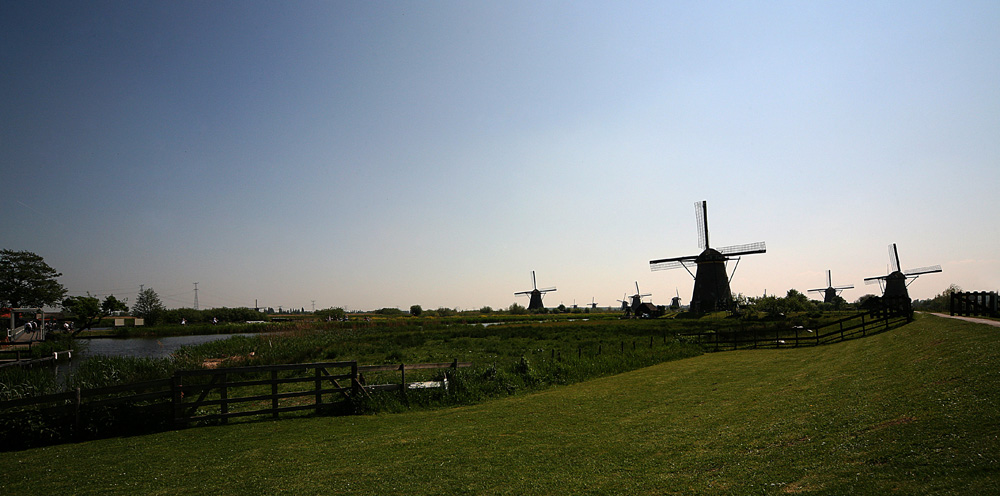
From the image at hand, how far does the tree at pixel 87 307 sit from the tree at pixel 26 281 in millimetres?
2942

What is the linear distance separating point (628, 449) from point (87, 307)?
284 feet

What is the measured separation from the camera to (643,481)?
7.72 meters

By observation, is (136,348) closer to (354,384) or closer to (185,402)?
(185,402)

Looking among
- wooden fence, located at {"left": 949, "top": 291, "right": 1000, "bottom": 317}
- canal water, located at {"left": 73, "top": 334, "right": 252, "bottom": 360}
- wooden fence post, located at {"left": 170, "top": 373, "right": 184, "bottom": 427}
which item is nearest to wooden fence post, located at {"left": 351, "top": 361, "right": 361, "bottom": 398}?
wooden fence post, located at {"left": 170, "top": 373, "right": 184, "bottom": 427}

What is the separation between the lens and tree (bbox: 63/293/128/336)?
68.4 metres

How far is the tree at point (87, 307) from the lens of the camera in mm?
68438

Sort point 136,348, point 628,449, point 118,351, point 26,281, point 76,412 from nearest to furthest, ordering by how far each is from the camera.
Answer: point 628,449 → point 76,412 → point 118,351 → point 136,348 → point 26,281

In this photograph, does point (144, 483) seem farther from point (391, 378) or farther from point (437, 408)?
point (391, 378)

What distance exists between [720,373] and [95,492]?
19532mm

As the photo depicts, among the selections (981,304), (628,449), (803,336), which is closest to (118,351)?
(628,449)

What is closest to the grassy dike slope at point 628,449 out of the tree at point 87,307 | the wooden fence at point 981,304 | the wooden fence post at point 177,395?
the wooden fence post at point 177,395

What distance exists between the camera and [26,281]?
67625 mm

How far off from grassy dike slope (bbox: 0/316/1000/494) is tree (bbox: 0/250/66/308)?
7860 cm

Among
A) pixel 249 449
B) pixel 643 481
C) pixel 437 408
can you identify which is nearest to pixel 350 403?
pixel 437 408
